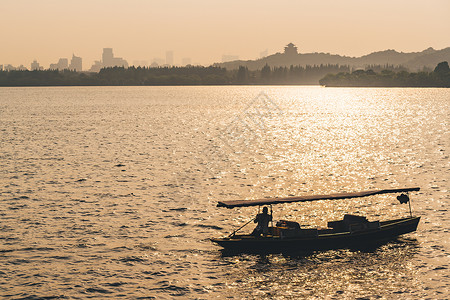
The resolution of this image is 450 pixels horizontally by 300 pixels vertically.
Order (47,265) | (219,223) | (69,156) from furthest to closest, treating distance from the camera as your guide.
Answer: (69,156) → (219,223) → (47,265)

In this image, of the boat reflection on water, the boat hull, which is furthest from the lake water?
the boat hull

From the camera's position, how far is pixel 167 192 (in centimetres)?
5544

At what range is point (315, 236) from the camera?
117 ft

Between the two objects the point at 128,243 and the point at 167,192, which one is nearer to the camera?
the point at 128,243

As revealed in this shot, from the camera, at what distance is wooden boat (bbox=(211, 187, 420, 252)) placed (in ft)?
116

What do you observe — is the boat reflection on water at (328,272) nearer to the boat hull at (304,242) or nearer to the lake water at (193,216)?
the lake water at (193,216)

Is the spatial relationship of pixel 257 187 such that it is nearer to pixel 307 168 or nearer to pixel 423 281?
pixel 307 168

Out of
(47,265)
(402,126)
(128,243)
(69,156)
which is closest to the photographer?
(47,265)

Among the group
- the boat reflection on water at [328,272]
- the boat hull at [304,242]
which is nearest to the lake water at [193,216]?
the boat reflection on water at [328,272]

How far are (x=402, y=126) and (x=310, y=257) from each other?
406 feet

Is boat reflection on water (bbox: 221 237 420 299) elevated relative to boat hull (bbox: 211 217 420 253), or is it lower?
lower

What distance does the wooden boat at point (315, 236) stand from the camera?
3522 cm

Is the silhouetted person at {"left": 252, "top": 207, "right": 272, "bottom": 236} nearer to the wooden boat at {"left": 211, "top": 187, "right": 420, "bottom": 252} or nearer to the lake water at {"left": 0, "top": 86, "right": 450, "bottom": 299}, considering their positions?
the wooden boat at {"left": 211, "top": 187, "right": 420, "bottom": 252}

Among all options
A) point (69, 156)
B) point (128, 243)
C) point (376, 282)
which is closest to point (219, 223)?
point (128, 243)
